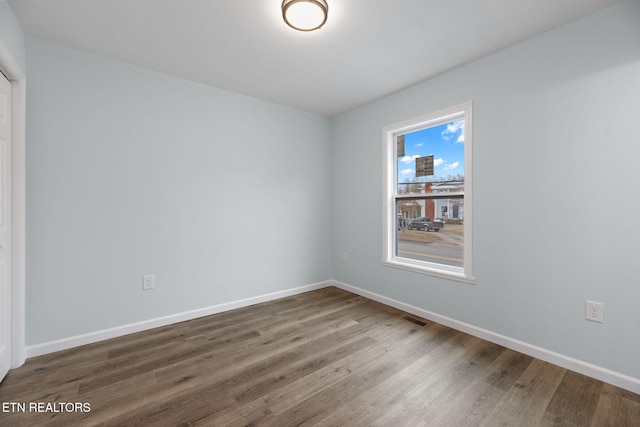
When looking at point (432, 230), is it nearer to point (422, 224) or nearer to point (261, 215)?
point (422, 224)

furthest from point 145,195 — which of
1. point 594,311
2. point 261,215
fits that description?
point 594,311

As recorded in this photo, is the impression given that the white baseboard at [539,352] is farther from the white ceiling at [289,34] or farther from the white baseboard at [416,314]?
the white ceiling at [289,34]

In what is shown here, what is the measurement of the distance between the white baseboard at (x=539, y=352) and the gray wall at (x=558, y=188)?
48 millimetres

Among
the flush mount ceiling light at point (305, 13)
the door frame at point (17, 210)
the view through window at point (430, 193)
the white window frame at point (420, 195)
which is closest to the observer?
the flush mount ceiling light at point (305, 13)

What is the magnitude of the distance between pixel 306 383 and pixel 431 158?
2517 mm

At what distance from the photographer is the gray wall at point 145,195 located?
86.1 inches

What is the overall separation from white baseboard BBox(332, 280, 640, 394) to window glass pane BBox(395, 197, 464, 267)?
1.86ft

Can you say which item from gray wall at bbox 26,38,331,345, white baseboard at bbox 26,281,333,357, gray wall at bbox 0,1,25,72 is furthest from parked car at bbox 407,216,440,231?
gray wall at bbox 0,1,25,72

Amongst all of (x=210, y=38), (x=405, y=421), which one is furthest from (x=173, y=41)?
(x=405, y=421)

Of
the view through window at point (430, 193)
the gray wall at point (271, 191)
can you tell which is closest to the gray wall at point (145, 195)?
the gray wall at point (271, 191)

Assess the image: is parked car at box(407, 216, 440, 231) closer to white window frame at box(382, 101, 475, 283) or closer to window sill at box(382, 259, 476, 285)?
white window frame at box(382, 101, 475, 283)

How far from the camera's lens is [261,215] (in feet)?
11.1

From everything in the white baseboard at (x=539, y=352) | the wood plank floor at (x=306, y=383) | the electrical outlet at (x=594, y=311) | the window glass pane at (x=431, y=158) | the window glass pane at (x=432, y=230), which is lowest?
the wood plank floor at (x=306, y=383)

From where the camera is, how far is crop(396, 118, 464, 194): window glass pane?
2.77 metres
